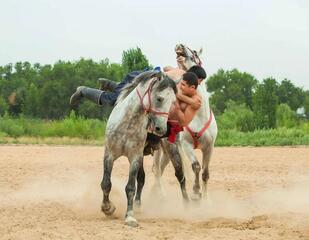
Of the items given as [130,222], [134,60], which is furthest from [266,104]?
[130,222]

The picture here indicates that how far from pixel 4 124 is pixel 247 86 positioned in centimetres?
6149

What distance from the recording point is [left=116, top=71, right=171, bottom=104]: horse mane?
8852mm

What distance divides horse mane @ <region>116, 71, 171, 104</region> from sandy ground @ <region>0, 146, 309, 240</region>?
1696 mm

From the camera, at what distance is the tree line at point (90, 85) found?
34.8 metres

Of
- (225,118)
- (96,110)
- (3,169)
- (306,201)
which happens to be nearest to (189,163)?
(306,201)

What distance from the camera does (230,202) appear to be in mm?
11406

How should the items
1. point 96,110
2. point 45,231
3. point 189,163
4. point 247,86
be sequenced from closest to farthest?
point 45,231, point 189,163, point 96,110, point 247,86

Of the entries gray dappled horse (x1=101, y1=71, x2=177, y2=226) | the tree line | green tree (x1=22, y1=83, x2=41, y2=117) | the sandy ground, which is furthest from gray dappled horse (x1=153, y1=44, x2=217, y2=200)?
green tree (x1=22, y1=83, x2=41, y2=117)

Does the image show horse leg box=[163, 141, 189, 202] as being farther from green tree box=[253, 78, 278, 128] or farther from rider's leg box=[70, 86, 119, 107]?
green tree box=[253, 78, 278, 128]

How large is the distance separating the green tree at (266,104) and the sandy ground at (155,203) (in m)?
14.4

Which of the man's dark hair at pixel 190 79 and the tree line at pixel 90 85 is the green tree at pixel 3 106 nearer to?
the tree line at pixel 90 85

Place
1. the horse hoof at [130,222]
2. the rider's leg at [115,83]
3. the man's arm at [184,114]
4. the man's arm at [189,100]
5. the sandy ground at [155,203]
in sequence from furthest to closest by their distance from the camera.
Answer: the rider's leg at [115,83] → the man's arm at [189,100] → the man's arm at [184,114] → the horse hoof at [130,222] → the sandy ground at [155,203]

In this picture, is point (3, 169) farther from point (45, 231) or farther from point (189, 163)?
point (45, 231)

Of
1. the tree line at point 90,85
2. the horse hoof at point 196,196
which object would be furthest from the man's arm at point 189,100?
the tree line at point 90,85
